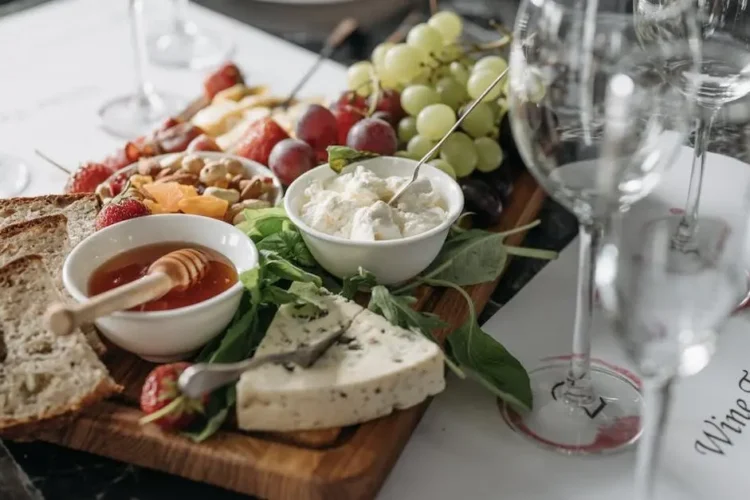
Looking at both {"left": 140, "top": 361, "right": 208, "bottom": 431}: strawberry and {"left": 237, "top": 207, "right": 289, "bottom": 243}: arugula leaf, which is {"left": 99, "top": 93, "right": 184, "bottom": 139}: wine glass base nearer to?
{"left": 237, "top": 207, "right": 289, "bottom": 243}: arugula leaf

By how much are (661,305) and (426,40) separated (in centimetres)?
85

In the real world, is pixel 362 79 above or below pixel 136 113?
above

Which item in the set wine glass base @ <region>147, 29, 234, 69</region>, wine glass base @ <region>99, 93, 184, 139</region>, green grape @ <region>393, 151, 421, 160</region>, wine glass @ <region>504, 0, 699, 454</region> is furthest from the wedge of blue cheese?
wine glass base @ <region>147, 29, 234, 69</region>

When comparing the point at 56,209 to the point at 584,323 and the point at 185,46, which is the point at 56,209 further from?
the point at 185,46

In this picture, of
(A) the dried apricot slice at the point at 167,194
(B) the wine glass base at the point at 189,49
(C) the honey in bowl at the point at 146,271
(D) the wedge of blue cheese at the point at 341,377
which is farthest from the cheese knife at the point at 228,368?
(B) the wine glass base at the point at 189,49

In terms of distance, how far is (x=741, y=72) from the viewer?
1.21m

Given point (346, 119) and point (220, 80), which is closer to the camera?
point (346, 119)

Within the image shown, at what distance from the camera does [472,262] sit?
4.18ft

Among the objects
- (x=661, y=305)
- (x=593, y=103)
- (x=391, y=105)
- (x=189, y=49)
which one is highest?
(x=593, y=103)

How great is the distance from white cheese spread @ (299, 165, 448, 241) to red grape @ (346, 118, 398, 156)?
139mm

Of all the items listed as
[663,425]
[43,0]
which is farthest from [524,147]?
[43,0]

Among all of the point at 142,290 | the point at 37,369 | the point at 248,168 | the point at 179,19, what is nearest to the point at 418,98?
the point at 248,168

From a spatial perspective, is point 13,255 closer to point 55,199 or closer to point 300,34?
point 55,199

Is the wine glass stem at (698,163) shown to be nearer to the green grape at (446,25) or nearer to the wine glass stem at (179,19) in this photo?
the green grape at (446,25)
